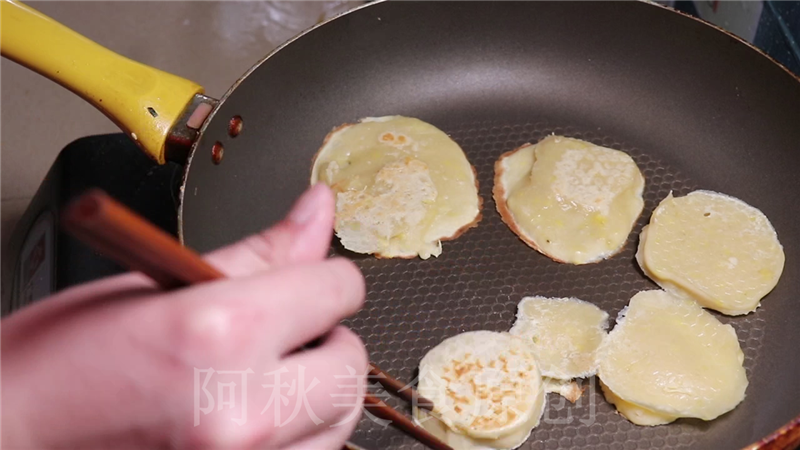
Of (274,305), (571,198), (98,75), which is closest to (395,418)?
(274,305)

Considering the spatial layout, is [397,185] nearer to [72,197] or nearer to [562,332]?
[562,332]

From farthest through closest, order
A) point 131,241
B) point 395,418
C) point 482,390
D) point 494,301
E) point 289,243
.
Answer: point 494,301, point 482,390, point 395,418, point 289,243, point 131,241

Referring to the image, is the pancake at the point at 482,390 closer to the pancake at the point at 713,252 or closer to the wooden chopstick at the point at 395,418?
the wooden chopstick at the point at 395,418

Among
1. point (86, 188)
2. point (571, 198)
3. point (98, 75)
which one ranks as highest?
point (98, 75)

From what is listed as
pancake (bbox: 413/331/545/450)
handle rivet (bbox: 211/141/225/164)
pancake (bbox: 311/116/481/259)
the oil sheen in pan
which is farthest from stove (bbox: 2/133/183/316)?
pancake (bbox: 413/331/545/450)

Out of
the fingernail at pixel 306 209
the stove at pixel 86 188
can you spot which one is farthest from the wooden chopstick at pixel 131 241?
the stove at pixel 86 188
